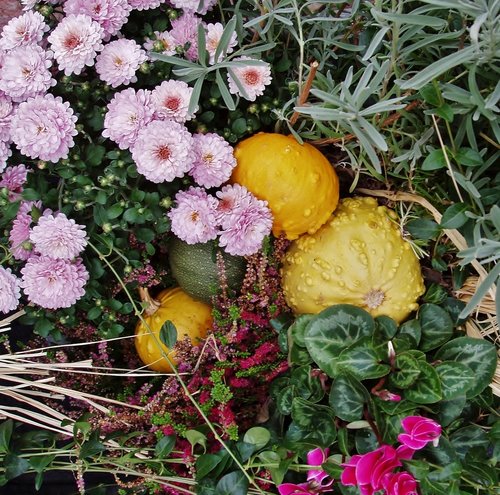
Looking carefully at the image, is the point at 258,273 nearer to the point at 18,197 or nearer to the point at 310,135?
the point at 310,135

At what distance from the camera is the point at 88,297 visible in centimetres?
112

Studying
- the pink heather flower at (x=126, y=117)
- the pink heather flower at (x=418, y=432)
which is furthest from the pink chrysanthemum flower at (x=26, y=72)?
the pink heather flower at (x=418, y=432)

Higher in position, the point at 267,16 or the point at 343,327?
the point at 267,16

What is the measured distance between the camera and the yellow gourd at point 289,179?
1.04 metres

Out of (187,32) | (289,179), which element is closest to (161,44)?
(187,32)

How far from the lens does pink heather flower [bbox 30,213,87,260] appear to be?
3.33ft

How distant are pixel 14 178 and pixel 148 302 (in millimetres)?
322

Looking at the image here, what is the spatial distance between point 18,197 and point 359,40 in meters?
0.65

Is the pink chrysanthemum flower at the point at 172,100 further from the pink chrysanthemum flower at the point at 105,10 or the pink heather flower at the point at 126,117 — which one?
the pink chrysanthemum flower at the point at 105,10

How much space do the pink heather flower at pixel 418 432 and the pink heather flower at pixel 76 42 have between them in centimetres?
72

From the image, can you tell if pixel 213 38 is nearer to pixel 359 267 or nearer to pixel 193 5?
pixel 193 5

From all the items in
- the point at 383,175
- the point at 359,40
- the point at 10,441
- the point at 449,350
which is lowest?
the point at 10,441

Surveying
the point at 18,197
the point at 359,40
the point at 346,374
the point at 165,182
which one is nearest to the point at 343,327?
the point at 346,374

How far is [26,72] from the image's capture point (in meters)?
1.01
